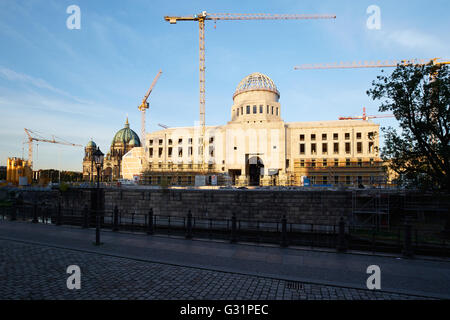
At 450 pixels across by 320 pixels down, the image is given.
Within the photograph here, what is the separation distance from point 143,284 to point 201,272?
188cm

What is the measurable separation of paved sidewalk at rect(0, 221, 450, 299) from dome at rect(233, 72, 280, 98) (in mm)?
Answer: 58665

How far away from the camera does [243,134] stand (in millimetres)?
55719

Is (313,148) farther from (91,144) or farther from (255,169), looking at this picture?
(91,144)

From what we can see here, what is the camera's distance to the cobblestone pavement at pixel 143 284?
646 cm

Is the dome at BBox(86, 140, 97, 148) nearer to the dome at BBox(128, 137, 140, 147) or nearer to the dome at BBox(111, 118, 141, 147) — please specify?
the dome at BBox(111, 118, 141, 147)

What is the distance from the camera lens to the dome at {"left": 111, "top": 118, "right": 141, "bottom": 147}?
14232cm

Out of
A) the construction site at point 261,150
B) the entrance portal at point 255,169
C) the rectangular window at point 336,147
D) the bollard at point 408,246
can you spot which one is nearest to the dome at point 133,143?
the construction site at point 261,150

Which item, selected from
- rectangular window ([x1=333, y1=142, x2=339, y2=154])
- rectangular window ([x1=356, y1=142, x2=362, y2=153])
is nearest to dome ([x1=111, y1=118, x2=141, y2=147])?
rectangular window ([x1=333, y1=142, x2=339, y2=154])

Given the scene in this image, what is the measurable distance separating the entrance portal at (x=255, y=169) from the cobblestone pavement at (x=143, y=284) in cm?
4775

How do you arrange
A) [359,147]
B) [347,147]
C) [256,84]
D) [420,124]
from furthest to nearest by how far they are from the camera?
1. [256,84]
2. [347,147]
3. [359,147]
4. [420,124]

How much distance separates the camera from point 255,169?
58656 millimetres

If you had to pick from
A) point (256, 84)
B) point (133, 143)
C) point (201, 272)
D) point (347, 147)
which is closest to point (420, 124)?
point (201, 272)

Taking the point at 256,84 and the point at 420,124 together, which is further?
the point at 256,84
